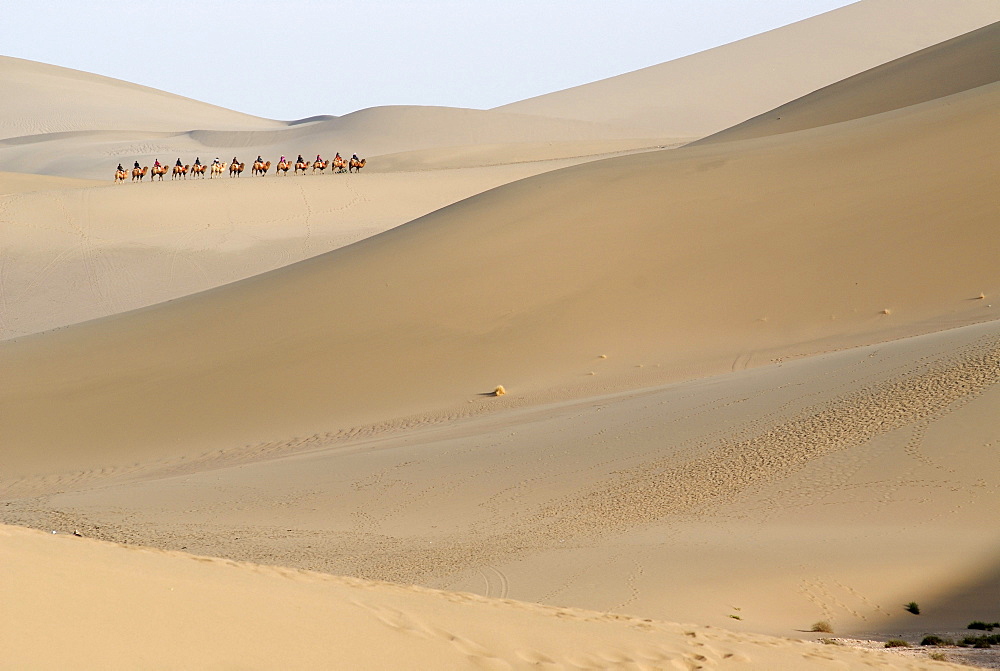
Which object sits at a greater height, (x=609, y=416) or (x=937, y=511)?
(x=609, y=416)

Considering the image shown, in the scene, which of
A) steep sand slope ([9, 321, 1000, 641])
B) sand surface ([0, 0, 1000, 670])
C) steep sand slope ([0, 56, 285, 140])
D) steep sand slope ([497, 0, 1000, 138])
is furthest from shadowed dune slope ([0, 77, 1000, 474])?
steep sand slope ([0, 56, 285, 140])

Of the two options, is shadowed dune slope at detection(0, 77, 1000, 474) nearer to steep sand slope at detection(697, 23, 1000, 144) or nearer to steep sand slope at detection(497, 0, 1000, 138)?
steep sand slope at detection(697, 23, 1000, 144)

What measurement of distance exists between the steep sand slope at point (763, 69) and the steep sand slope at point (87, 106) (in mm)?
32718

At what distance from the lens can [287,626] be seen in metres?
4.93

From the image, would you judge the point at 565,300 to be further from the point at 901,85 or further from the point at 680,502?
the point at 901,85

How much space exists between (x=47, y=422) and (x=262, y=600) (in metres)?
12.9

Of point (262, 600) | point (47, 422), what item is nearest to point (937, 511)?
point (262, 600)

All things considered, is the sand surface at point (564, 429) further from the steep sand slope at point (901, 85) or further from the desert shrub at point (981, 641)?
the desert shrub at point (981, 641)

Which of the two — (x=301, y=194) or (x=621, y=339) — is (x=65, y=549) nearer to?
(x=621, y=339)

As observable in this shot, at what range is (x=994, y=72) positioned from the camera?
28.6 m

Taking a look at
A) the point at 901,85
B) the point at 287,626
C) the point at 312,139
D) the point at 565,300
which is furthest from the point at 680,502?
the point at 312,139

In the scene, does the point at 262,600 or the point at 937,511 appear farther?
the point at 937,511

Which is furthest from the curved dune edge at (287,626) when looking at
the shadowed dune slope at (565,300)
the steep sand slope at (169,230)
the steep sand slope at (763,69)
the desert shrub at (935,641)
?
the steep sand slope at (763,69)

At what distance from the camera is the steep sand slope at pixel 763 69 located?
9181 centimetres
